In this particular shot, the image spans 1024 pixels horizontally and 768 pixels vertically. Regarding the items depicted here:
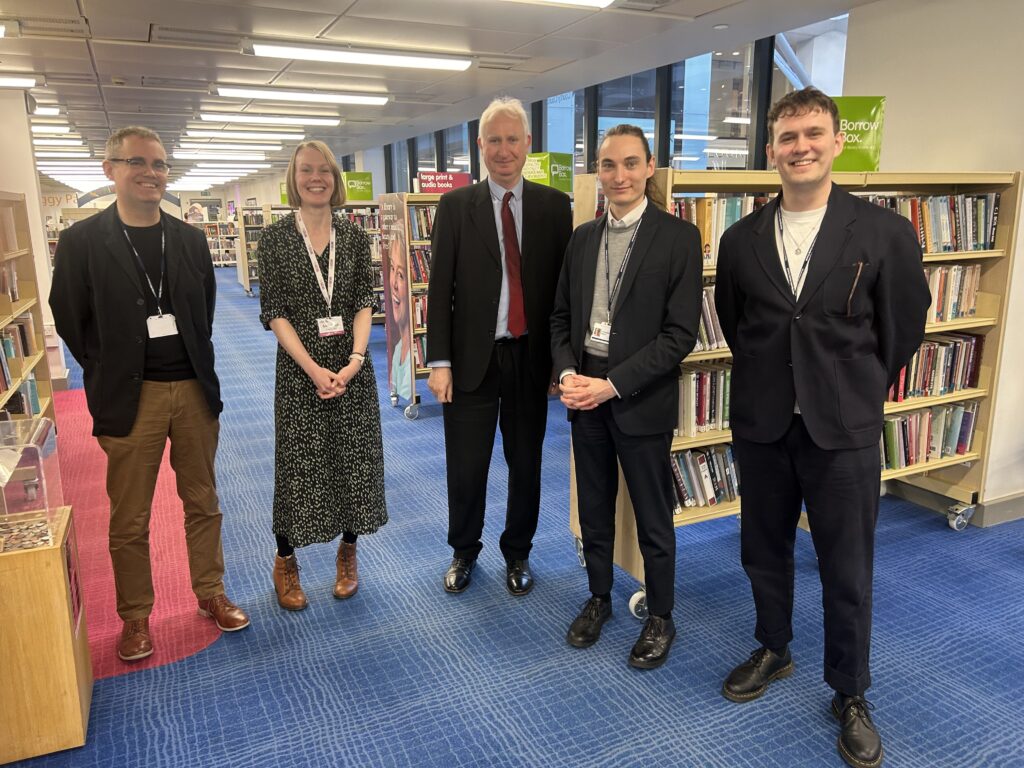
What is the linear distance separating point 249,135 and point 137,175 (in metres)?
11.2

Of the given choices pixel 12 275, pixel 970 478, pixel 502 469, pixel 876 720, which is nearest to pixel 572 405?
pixel 876 720

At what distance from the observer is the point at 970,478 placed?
3818mm

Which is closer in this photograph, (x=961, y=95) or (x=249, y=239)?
(x=961, y=95)

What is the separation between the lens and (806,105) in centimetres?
201

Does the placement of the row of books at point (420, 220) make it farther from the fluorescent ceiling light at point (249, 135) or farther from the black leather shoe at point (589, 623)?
the fluorescent ceiling light at point (249, 135)

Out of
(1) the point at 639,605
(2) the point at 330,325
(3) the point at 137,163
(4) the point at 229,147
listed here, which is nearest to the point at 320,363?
(2) the point at 330,325

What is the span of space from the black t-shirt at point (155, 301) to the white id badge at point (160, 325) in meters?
0.01

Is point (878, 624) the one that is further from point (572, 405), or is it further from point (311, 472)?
point (311, 472)

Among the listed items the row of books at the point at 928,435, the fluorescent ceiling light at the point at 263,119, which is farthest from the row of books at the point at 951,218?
the fluorescent ceiling light at the point at 263,119

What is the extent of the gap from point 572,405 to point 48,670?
1784mm

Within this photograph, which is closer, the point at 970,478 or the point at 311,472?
the point at 311,472

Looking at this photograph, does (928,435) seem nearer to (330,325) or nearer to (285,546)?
(330,325)

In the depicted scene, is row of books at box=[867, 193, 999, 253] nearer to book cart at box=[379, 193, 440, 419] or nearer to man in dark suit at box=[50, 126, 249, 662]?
man in dark suit at box=[50, 126, 249, 662]

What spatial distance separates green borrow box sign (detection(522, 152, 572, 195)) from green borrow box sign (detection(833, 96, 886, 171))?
12.5 ft
